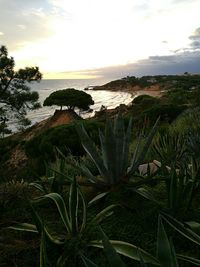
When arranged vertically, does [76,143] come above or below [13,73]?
below

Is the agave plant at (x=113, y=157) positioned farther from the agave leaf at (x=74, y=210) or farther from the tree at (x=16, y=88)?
the tree at (x=16, y=88)

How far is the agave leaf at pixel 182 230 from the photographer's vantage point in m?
2.68

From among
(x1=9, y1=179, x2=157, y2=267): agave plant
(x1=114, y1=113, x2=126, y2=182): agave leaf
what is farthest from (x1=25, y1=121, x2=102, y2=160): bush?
(x1=9, y1=179, x2=157, y2=267): agave plant

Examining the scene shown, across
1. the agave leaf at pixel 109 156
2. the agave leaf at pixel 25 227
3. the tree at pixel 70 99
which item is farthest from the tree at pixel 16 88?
the agave leaf at pixel 25 227

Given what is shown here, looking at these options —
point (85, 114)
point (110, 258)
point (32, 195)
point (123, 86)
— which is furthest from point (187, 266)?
point (123, 86)

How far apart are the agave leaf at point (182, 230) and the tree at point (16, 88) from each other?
17.2 m

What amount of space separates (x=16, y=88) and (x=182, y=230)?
18.2m

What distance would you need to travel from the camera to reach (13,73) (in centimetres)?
1970

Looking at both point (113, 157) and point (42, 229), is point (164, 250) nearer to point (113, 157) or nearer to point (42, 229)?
point (42, 229)

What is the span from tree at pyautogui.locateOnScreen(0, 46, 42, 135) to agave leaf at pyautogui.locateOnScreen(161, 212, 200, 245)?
56.4 feet

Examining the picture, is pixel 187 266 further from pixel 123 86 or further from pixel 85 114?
pixel 123 86

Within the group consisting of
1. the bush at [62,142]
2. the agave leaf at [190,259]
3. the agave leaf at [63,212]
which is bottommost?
the bush at [62,142]

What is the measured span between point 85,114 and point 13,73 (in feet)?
90.1

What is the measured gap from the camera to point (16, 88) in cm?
1983
